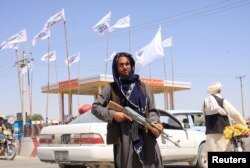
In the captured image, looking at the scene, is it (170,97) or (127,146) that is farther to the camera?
(170,97)

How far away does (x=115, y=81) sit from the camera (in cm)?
424

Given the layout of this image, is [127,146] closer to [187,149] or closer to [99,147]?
[99,147]

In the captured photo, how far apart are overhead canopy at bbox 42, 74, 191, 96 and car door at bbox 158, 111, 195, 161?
21.8 m

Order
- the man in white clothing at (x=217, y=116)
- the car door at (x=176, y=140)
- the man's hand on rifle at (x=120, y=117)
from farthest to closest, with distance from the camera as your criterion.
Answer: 1. the car door at (x=176, y=140)
2. the man in white clothing at (x=217, y=116)
3. the man's hand on rifle at (x=120, y=117)

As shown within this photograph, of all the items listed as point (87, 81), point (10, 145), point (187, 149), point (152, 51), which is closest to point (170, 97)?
point (87, 81)

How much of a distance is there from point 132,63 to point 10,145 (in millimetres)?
11661

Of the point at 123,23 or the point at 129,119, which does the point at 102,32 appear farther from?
the point at 129,119

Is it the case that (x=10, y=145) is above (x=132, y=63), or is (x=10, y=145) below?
below

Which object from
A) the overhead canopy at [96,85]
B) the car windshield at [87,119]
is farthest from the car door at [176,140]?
the overhead canopy at [96,85]

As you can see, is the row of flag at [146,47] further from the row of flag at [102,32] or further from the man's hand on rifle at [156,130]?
the man's hand on rifle at [156,130]

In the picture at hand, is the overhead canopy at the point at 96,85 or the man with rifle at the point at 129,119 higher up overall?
the overhead canopy at the point at 96,85

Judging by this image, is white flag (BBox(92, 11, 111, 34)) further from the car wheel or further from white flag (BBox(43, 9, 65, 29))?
the car wheel

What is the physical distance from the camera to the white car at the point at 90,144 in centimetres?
775

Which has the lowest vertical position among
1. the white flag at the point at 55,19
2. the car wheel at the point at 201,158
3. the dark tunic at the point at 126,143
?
the car wheel at the point at 201,158
